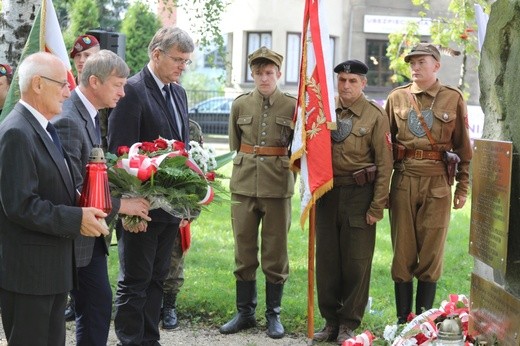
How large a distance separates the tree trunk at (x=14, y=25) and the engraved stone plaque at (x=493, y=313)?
189 inches

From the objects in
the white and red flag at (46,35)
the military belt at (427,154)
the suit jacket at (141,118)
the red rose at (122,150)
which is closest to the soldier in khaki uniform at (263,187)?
the military belt at (427,154)

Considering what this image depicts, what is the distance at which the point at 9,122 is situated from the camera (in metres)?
4.12

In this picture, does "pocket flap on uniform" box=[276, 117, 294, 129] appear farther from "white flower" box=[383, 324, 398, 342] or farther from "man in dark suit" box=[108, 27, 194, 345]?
"white flower" box=[383, 324, 398, 342]

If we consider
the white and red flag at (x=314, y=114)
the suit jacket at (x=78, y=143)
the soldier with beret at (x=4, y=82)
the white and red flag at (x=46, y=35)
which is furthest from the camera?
the soldier with beret at (x=4, y=82)

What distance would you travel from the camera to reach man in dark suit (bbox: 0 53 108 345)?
4.06 meters

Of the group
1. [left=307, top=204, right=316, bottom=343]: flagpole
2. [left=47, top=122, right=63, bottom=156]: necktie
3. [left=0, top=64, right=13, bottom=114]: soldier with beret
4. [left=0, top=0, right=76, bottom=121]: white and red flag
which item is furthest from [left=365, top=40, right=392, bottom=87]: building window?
[left=47, top=122, right=63, bottom=156]: necktie

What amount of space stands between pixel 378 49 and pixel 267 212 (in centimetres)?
2796

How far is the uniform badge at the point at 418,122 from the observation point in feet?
21.8

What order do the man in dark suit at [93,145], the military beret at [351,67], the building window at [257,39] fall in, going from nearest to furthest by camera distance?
1. the man in dark suit at [93,145]
2. the military beret at [351,67]
3. the building window at [257,39]

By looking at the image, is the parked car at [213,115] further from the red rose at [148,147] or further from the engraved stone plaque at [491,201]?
the engraved stone plaque at [491,201]

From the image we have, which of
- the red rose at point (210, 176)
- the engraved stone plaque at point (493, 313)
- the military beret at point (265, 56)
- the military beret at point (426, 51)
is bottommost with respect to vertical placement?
the engraved stone plaque at point (493, 313)

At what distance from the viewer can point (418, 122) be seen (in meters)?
6.68

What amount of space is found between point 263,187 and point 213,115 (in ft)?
78.0

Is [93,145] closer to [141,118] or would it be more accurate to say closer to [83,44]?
[141,118]
